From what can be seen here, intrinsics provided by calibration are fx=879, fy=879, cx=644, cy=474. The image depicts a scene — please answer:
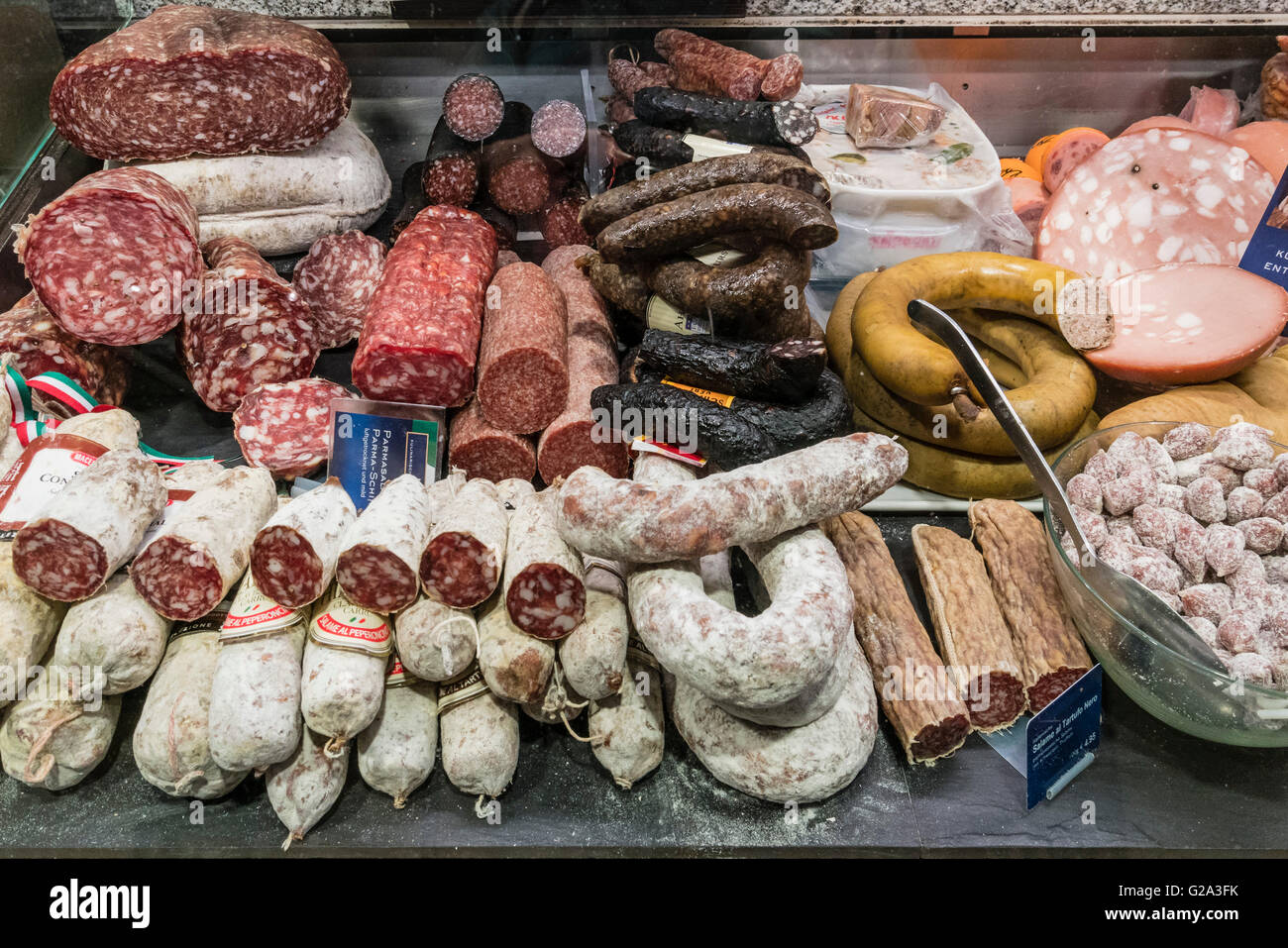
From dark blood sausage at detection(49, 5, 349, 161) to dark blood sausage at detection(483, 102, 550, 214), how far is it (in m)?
0.60

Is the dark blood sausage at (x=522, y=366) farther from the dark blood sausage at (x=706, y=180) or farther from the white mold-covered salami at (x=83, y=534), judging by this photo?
the white mold-covered salami at (x=83, y=534)

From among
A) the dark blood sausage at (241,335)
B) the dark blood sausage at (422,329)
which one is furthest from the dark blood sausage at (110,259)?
the dark blood sausage at (422,329)

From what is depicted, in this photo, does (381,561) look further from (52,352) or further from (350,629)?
(52,352)

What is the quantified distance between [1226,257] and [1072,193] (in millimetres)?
568

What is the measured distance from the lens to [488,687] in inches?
84.4

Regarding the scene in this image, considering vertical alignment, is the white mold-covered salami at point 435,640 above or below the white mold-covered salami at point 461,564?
below

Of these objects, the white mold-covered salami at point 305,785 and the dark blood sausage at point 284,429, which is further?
the dark blood sausage at point 284,429

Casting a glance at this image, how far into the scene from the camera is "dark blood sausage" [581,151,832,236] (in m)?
2.69

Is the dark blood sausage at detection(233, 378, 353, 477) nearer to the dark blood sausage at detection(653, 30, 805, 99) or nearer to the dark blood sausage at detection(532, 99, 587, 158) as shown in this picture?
the dark blood sausage at detection(532, 99, 587, 158)

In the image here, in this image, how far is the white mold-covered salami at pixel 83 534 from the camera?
6.66 ft

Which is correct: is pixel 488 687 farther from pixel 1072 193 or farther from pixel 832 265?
pixel 1072 193

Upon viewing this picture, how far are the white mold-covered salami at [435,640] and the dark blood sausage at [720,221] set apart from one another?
1212 millimetres

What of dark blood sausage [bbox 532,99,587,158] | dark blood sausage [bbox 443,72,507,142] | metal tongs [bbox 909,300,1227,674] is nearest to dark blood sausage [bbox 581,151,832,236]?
metal tongs [bbox 909,300,1227,674]
